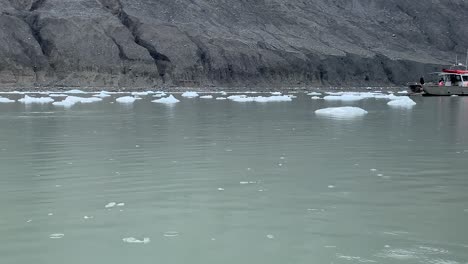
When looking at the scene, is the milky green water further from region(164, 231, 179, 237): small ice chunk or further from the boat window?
the boat window

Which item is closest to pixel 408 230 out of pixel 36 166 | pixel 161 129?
pixel 36 166

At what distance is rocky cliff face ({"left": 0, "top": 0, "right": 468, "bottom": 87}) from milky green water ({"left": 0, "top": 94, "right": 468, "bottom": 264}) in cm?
6832

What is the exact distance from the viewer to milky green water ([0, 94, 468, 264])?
6.19m

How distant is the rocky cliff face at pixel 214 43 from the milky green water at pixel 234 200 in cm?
6832

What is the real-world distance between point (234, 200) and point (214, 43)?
274ft

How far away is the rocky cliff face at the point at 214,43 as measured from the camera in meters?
81.8

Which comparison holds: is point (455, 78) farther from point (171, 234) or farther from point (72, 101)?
point (171, 234)

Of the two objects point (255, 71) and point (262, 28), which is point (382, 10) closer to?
point (262, 28)

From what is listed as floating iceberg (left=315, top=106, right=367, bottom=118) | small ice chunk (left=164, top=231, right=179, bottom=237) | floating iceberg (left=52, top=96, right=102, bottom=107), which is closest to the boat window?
floating iceberg (left=315, top=106, right=367, bottom=118)

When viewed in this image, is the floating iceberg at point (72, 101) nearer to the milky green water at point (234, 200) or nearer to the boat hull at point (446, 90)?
the milky green water at point (234, 200)

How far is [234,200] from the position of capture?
838 cm

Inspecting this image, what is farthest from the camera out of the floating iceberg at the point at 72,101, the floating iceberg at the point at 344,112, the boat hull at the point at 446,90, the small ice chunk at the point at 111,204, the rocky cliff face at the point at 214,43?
the rocky cliff face at the point at 214,43

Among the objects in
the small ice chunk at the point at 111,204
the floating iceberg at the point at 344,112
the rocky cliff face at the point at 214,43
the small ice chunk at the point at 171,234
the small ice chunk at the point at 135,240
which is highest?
the rocky cliff face at the point at 214,43

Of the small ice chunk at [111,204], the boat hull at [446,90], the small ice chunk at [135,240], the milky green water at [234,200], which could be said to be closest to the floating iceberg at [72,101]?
the milky green water at [234,200]
